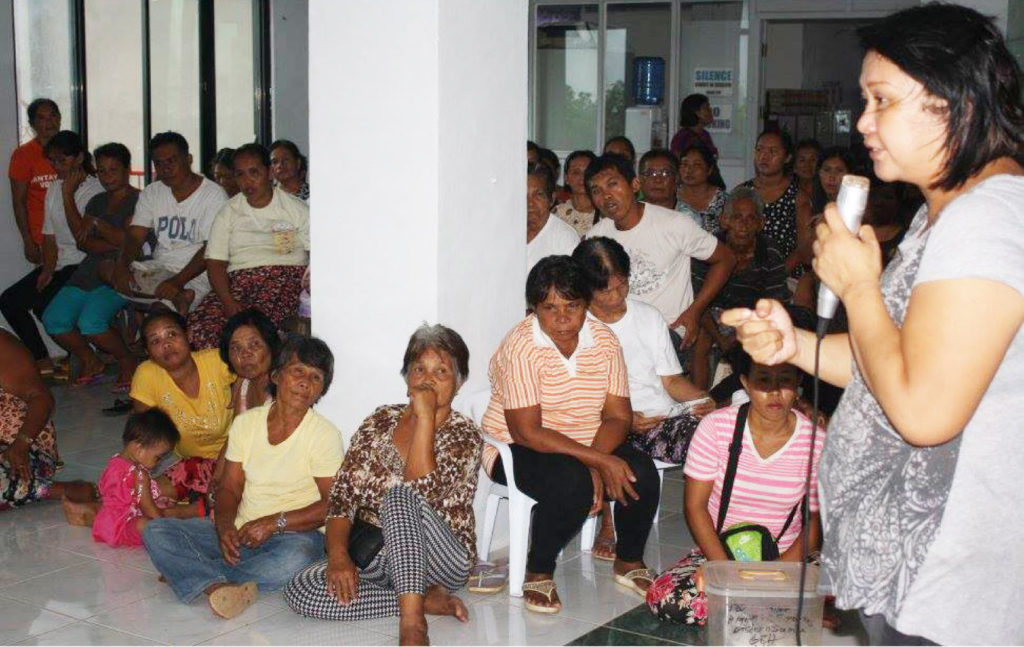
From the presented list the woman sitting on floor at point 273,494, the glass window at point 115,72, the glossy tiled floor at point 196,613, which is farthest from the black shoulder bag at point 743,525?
the glass window at point 115,72

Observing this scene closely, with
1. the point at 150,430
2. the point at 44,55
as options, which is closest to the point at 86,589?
the point at 150,430

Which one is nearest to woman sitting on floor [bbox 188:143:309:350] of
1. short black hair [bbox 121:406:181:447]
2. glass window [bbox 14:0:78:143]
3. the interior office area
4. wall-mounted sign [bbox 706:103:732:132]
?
the interior office area

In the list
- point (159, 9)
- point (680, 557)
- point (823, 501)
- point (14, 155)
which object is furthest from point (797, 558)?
point (159, 9)

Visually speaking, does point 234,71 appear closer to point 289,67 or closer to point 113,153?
point 289,67

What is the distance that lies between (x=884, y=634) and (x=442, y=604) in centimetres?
206

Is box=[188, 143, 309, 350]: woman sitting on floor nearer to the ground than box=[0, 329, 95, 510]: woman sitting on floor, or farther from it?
farther from it

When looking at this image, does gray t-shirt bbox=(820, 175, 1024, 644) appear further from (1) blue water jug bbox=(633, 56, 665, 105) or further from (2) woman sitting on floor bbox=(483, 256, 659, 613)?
(1) blue water jug bbox=(633, 56, 665, 105)

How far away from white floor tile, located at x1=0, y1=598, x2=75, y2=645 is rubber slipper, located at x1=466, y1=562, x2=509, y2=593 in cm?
119

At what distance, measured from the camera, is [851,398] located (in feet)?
5.29

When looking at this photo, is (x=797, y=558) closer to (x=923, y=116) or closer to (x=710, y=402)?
(x=710, y=402)

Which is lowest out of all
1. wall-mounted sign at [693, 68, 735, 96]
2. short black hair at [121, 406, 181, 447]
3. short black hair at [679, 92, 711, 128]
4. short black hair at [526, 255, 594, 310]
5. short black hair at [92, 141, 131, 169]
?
short black hair at [121, 406, 181, 447]

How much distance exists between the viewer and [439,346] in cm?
360

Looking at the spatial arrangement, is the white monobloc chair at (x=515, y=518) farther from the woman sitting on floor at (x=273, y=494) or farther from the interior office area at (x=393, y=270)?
the woman sitting on floor at (x=273, y=494)

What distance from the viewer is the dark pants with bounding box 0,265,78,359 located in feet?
23.8
